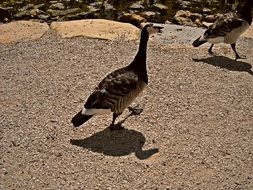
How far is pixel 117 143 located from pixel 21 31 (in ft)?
19.9

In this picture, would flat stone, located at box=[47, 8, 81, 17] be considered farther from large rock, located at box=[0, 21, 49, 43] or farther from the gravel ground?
the gravel ground

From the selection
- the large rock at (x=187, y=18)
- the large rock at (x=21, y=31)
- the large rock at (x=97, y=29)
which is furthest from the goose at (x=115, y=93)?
the large rock at (x=187, y=18)

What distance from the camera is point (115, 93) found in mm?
8273

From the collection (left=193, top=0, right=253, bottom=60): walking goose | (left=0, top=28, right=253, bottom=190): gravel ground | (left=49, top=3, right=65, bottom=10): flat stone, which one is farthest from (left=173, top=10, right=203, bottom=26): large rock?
(left=49, top=3, right=65, bottom=10): flat stone

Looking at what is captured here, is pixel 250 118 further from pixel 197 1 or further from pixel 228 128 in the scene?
pixel 197 1

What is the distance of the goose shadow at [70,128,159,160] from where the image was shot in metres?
8.17

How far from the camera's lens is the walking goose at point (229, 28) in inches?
455

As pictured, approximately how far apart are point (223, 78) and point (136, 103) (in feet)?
7.93

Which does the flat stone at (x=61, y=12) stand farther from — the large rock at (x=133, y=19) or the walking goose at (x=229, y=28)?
the walking goose at (x=229, y=28)

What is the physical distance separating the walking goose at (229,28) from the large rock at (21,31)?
173 inches

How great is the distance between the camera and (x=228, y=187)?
7.40 meters

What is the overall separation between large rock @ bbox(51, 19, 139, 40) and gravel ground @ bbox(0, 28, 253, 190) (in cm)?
34

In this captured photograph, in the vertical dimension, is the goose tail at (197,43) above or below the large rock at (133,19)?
above

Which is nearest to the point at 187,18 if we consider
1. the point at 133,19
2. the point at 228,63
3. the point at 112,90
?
the point at 133,19
